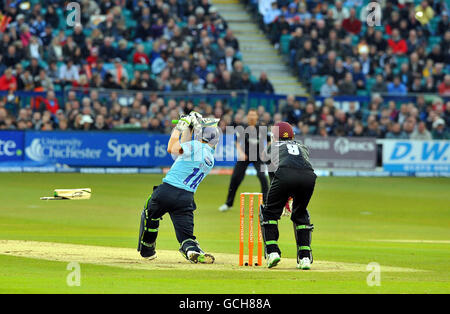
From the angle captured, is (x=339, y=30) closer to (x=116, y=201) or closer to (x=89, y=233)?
(x=116, y=201)

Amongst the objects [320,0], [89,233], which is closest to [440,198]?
[89,233]

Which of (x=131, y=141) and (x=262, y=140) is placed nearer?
(x=262, y=140)

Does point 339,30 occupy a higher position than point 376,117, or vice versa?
point 339,30

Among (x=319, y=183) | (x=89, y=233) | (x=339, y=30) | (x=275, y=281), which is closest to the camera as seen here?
(x=275, y=281)

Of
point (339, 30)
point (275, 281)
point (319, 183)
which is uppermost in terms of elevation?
point (339, 30)

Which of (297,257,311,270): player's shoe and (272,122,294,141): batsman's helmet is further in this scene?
(272,122,294,141): batsman's helmet

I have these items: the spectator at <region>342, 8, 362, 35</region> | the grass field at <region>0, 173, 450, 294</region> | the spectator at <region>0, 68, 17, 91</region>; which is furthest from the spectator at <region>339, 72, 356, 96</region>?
the spectator at <region>0, 68, 17, 91</region>

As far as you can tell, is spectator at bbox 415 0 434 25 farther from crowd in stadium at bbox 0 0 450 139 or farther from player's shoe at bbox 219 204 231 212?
player's shoe at bbox 219 204 231 212

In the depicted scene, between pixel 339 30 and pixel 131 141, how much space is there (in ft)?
34.1

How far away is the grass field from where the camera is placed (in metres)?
11.3

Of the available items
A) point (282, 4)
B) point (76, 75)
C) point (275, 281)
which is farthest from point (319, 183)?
point (275, 281)

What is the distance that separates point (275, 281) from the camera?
37.6 ft
